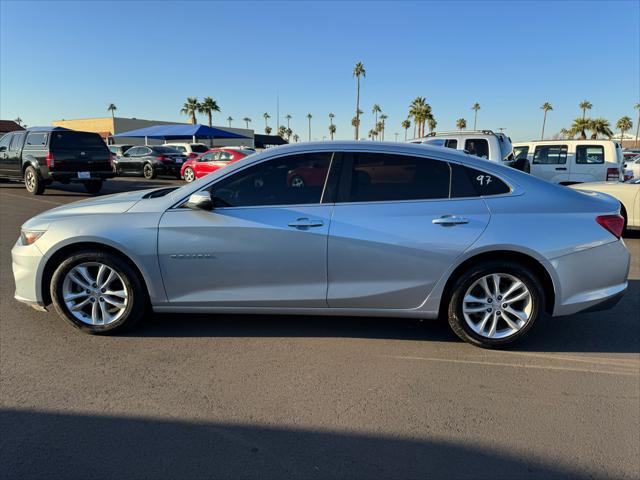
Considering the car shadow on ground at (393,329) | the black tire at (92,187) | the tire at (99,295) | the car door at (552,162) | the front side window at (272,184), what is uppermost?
the car door at (552,162)

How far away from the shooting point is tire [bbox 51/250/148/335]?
3.61 meters

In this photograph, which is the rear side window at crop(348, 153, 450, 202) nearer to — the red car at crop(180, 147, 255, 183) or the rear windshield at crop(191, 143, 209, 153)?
the red car at crop(180, 147, 255, 183)

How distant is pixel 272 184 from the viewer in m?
3.58

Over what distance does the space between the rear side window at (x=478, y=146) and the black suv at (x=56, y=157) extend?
32.9 feet

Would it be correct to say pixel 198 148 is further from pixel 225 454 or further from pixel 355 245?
pixel 225 454

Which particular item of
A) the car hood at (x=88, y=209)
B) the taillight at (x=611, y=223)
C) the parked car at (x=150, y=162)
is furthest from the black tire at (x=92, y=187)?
the taillight at (x=611, y=223)

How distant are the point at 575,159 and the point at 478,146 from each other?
3213mm

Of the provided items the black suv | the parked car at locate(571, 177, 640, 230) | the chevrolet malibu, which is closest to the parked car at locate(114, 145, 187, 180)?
the black suv

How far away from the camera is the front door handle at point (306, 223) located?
3.42 m

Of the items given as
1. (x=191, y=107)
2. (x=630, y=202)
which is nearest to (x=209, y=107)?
(x=191, y=107)

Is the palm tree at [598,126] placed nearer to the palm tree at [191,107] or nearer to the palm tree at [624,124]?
the palm tree at [624,124]

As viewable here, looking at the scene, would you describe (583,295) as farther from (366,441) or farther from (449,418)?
(366,441)

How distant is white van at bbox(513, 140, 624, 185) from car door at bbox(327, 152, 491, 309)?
10.2 metres

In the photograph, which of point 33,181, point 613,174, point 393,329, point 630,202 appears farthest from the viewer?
point 33,181
